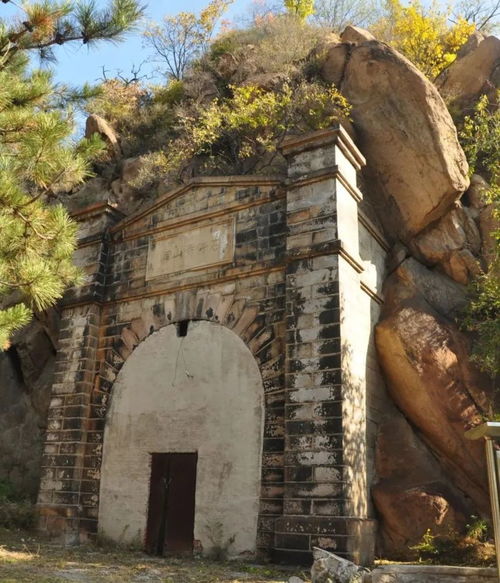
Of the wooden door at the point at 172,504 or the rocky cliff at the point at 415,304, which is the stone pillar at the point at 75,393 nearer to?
the wooden door at the point at 172,504

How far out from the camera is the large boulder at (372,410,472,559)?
802 cm

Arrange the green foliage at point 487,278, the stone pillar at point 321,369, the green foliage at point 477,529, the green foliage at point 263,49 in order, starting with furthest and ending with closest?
the green foliage at point 263,49, the green foliage at point 487,278, the green foliage at point 477,529, the stone pillar at point 321,369

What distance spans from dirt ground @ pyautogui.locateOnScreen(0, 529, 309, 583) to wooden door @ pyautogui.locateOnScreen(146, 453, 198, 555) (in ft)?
1.09

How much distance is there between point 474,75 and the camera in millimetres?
12797

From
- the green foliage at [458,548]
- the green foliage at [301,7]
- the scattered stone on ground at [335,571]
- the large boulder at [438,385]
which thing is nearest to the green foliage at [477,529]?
the green foliage at [458,548]

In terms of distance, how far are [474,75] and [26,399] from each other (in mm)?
12162

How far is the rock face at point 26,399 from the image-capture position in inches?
477

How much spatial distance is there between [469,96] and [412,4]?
3866 millimetres

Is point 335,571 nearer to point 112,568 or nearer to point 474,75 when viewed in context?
point 112,568

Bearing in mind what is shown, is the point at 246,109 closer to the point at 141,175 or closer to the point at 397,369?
the point at 141,175

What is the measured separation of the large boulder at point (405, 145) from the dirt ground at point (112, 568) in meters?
6.28

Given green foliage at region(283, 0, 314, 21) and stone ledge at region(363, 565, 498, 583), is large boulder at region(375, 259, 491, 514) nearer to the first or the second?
stone ledge at region(363, 565, 498, 583)

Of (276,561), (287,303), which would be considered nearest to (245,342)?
(287,303)

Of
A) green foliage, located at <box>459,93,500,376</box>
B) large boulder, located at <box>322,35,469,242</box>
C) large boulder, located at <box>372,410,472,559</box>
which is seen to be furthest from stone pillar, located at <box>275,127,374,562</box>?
green foliage, located at <box>459,93,500,376</box>
